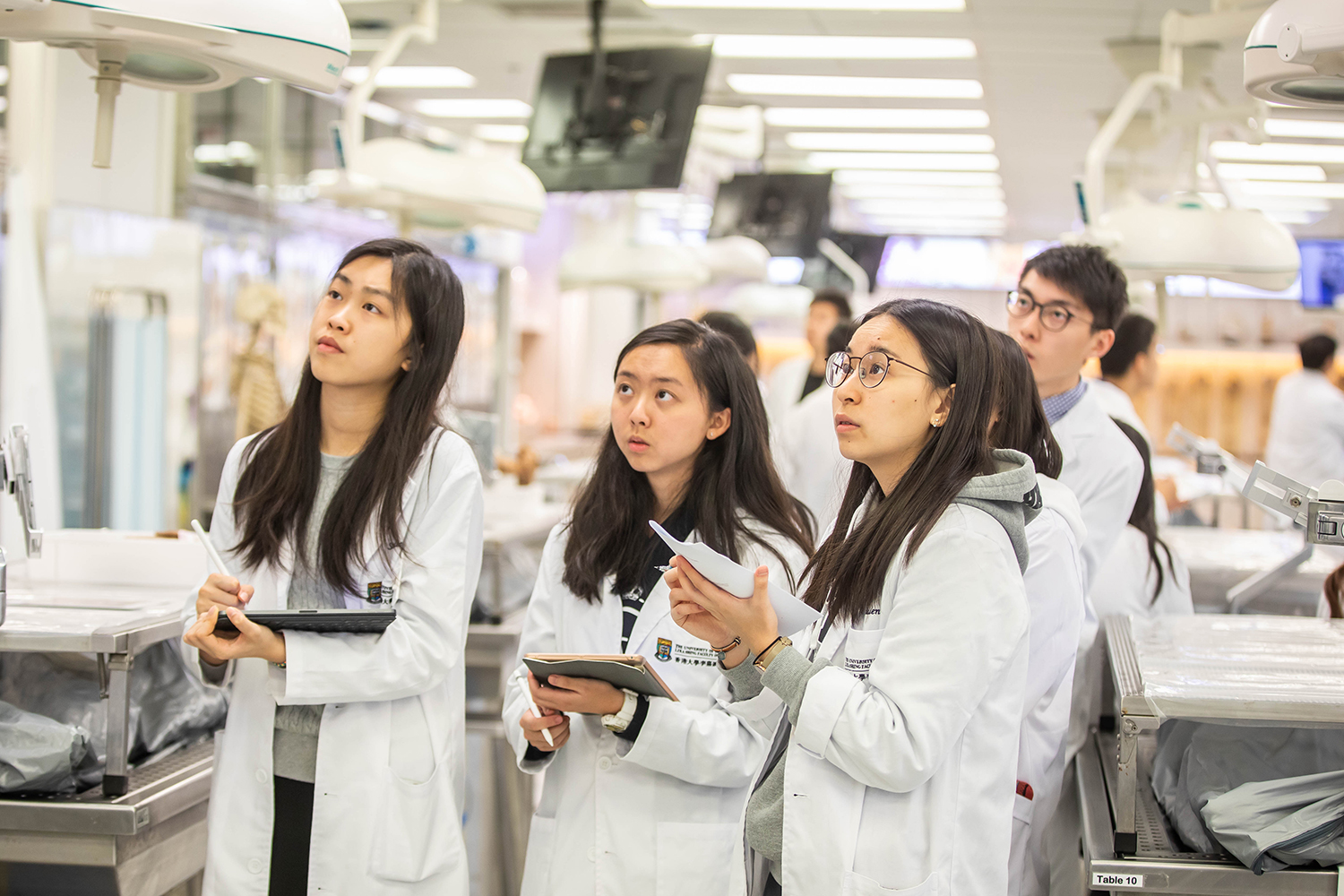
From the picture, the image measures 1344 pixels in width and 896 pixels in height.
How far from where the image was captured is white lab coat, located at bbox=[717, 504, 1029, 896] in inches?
57.1

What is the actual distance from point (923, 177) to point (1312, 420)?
13.2 feet

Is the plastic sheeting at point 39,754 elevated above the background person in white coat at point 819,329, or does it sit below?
below

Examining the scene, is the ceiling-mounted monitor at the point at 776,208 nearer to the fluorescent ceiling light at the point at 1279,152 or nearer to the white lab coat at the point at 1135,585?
the fluorescent ceiling light at the point at 1279,152

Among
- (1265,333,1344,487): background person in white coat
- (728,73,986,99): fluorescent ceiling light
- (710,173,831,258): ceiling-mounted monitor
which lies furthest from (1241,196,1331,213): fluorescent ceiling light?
(710,173,831,258): ceiling-mounted monitor

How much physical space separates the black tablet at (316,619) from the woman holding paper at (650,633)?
0.26 m

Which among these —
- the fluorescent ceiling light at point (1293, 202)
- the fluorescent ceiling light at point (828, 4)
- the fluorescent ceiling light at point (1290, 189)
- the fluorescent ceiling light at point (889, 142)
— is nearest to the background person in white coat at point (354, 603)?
the fluorescent ceiling light at point (828, 4)

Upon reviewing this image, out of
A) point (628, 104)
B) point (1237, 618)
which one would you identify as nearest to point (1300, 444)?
point (628, 104)

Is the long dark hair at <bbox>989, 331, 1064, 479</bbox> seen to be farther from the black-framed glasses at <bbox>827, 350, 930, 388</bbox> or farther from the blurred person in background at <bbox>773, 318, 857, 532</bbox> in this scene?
the blurred person in background at <bbox>773, 318, 857, 532</bbox>

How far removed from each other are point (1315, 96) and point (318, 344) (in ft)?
5.73

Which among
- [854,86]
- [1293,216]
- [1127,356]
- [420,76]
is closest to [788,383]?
[854,86]

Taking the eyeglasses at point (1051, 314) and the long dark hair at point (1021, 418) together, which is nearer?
the long dark hair at point (1021, 418)

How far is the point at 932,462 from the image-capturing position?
156 cm

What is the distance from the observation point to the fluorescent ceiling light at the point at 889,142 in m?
8.88

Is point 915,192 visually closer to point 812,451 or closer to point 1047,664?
point 812,451
